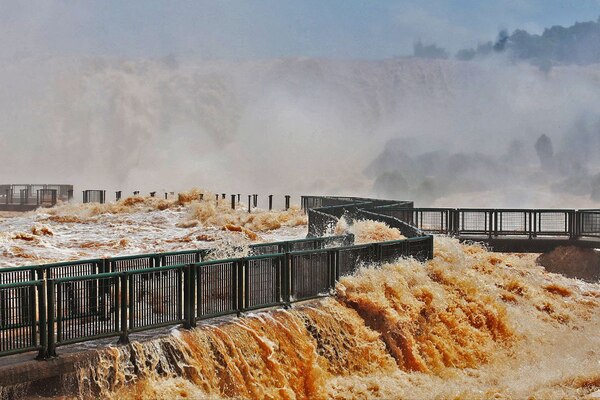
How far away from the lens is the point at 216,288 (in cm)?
1284

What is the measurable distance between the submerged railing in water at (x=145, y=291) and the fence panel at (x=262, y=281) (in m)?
0.02

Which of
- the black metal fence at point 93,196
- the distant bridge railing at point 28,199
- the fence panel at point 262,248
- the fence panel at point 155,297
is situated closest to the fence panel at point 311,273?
the fence panel at point 262,248

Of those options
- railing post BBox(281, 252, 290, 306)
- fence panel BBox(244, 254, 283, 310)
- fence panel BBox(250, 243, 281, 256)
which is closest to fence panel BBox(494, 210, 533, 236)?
fence panel BBox(250, 243, 281, 256)

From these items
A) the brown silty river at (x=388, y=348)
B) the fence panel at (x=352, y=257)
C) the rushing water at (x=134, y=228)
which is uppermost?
the fence panel at (x=352, y=257)

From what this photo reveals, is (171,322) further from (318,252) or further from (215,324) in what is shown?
(318,252)

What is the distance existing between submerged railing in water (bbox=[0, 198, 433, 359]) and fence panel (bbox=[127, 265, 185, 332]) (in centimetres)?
1

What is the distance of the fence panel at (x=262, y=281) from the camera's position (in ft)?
44.0

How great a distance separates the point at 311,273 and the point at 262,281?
1402 mm

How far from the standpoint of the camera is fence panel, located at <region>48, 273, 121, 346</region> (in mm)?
11062

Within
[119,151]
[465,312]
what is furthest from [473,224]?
[119,151]

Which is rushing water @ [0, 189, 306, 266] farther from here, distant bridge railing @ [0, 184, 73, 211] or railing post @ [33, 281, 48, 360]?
railing post @ [33, 281, 48, 360]

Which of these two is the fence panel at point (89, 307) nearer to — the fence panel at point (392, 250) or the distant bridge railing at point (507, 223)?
the fence panel at point (392, 250)

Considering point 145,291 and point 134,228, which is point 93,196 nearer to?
point 134,228

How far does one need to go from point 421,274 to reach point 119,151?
101714 millimetres
